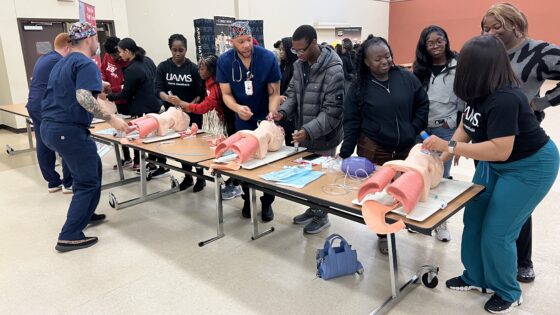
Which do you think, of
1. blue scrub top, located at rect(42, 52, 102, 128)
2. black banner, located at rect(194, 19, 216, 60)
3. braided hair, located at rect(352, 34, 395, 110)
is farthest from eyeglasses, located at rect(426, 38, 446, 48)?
black banner, located at rect(194, 19, 216, 60)

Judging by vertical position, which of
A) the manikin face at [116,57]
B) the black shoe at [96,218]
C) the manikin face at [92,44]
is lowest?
the black shoe at [96,218]

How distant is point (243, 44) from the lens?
2.72 m

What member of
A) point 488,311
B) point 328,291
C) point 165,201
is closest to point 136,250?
point 165,201

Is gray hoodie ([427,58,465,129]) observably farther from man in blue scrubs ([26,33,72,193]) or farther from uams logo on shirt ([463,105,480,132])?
man in blue scrubs ([26,33,72,193])

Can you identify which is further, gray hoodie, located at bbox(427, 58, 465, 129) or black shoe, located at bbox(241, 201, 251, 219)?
black shoe, located at bbox(241, 201, 251, 219)

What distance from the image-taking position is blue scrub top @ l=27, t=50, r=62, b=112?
3.43m

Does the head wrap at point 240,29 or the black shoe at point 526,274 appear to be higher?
the head wrap at point 240,29

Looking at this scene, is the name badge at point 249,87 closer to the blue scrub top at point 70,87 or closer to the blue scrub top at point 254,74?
the blue scrub top at point 254,74

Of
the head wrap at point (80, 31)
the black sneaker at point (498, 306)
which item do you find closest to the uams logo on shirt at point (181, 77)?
the head wrap at point (80, 31)

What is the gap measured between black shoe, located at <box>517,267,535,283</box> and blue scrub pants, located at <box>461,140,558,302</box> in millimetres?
303

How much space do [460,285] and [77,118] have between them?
2.51 m

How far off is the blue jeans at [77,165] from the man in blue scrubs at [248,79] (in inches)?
40.1

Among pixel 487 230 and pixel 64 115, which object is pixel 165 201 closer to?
pixel 64 115

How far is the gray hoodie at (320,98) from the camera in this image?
8.36ft
